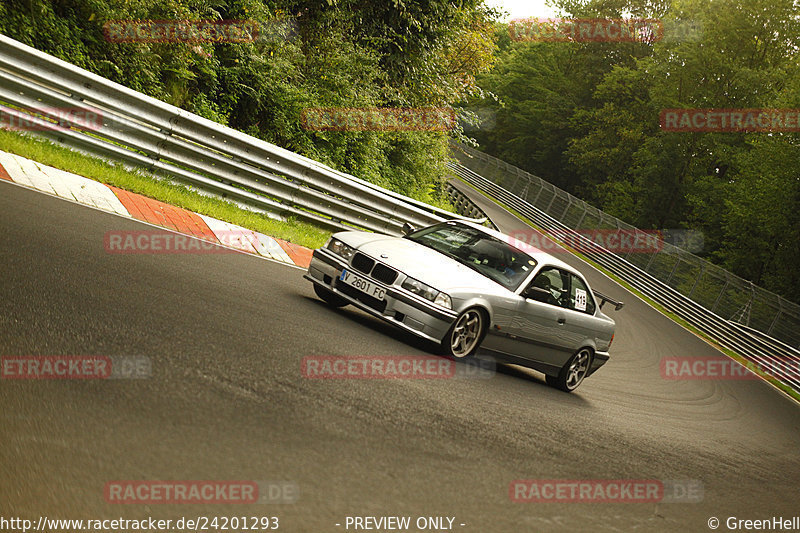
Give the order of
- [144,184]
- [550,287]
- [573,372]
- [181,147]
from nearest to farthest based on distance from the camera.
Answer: [550,287]
[573,372]
[144,184]
[181,147]

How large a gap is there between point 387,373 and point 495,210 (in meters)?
38.3

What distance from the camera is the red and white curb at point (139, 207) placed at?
9047mm

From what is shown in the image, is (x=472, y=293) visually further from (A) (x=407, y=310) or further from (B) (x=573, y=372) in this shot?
(B) (x=573, y=372)

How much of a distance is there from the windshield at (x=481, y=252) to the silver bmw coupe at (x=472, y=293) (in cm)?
1

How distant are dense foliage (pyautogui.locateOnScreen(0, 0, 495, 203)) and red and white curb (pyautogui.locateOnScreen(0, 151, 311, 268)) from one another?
13.9 ft

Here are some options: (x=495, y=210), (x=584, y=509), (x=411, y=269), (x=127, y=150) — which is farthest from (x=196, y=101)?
(x=495, y=210)

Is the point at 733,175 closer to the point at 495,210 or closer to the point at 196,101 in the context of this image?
the point at 495,210

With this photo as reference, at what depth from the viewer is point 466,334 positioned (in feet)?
26.6

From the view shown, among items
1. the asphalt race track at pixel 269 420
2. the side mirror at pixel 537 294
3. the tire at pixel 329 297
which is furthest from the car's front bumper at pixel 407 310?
the side mirror at pixel 537 294

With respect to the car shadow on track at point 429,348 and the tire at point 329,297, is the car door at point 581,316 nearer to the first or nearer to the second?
the car shadow on track at point 429,348

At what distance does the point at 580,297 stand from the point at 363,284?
3.26 m

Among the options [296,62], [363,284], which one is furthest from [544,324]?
[296,62]

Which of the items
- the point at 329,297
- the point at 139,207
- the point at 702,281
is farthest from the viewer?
the point at 702,281

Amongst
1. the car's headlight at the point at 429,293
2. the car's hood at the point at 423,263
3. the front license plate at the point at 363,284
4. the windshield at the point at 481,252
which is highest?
the windshield at the point at 481,252
